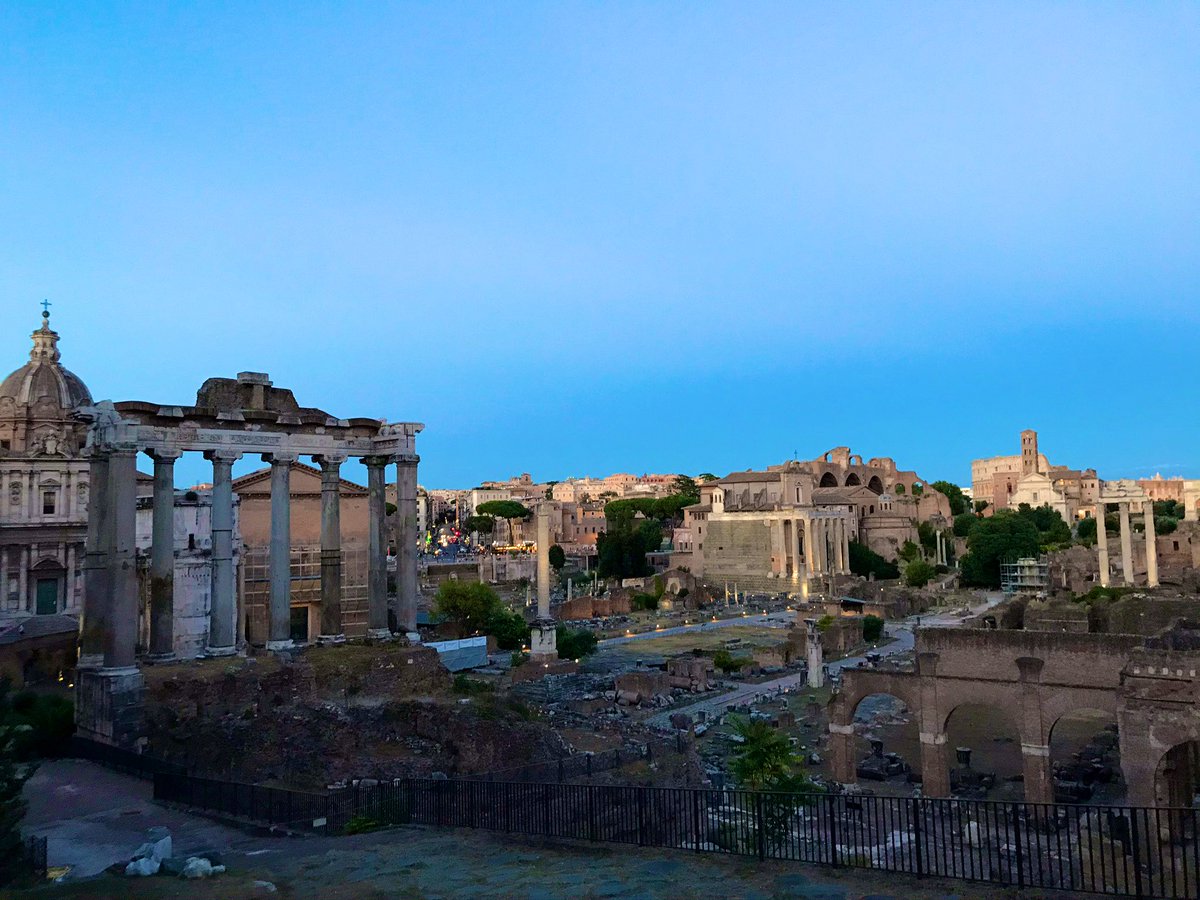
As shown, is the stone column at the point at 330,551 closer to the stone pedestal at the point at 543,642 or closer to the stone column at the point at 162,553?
the stone column at the point at 162,553

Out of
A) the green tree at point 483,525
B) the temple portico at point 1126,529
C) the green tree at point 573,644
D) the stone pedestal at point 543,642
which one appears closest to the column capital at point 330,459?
the stone pedestal at point 543,642

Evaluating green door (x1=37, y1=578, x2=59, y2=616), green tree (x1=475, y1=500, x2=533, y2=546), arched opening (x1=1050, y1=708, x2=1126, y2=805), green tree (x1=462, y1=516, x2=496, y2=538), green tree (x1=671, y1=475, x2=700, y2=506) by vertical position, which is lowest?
arched opening (x1=1050, y1=708, x2=1126, y2=805)

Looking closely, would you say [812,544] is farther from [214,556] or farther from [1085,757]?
[214,556]

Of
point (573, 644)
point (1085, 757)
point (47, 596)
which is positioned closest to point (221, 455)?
point (47, 596)

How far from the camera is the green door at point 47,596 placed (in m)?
39.0

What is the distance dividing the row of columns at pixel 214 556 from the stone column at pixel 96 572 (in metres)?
0.02

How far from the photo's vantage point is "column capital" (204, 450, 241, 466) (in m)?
22.8

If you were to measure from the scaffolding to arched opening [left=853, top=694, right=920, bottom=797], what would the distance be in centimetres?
4359

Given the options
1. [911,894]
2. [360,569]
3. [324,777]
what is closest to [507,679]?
[360,569]

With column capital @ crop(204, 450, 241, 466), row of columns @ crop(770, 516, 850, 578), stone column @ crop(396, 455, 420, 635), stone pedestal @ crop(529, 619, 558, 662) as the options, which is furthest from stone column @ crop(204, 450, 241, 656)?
row of columns @ crop(770, 516, 850, 578)

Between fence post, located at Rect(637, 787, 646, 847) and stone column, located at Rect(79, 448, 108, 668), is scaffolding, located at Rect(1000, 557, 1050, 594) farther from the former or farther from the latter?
stone column, located at Rect(79, 448, 108, 668)

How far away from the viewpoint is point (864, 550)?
99125 millimetres

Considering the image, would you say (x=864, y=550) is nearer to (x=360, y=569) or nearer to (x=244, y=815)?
(x=360, y=569)

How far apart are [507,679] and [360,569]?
1662 centimetres
